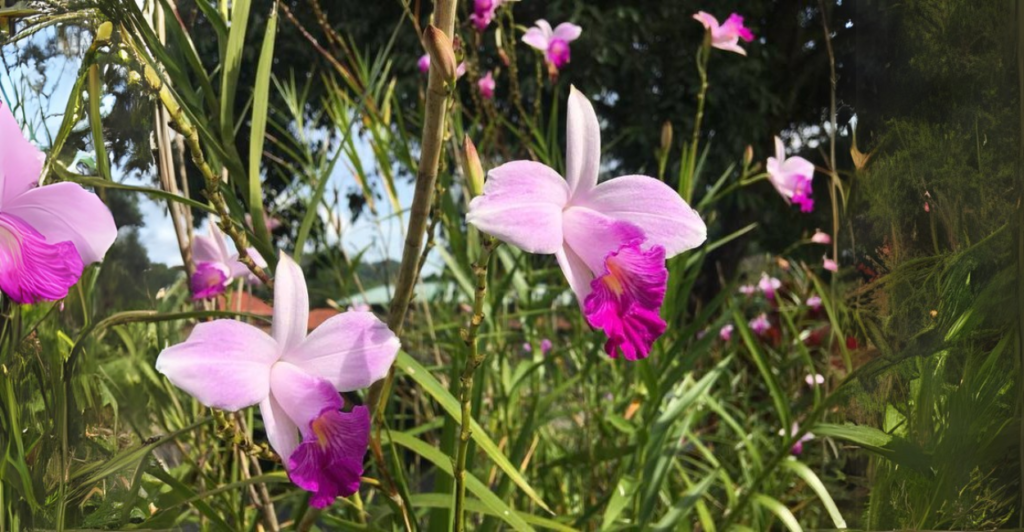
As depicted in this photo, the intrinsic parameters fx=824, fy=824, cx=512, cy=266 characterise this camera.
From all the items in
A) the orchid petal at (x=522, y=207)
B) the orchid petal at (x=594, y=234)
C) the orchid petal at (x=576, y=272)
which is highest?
the orchid petal at (x=522, y=207)

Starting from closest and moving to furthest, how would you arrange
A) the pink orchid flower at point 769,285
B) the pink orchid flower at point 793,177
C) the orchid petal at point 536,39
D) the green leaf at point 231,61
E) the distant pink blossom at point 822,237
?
1. the green leaf at point 231,61
2. the distant pink blossom at point 822,237
3. the pink orchid flower at point 793,177
4. the orchid petal at point 536,39
5. the pink orchid flower at point 769,285

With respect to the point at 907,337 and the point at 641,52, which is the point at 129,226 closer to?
the point at 907,337

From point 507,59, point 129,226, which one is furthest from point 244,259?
point 507,59

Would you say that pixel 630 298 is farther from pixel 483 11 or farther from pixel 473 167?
pixel 483 11

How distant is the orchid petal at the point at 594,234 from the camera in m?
0.24

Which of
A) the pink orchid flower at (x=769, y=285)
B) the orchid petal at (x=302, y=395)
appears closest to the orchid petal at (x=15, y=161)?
the orchid petal at (x=302, y=395)

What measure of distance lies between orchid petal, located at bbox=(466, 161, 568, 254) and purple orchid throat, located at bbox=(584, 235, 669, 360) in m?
0.02

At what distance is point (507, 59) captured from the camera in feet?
3.39

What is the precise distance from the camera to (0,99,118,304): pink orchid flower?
0.25 m

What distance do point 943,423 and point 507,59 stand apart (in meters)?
0.81

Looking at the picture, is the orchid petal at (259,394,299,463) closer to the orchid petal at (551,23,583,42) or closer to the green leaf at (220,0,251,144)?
the green leaf at (220,0,251,144)

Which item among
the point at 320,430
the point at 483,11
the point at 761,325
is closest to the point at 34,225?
the point at 320,430

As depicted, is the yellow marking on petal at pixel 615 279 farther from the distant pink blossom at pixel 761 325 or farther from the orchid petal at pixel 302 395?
the distant pink blossom at pixel 761 325

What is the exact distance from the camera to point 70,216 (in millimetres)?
260
